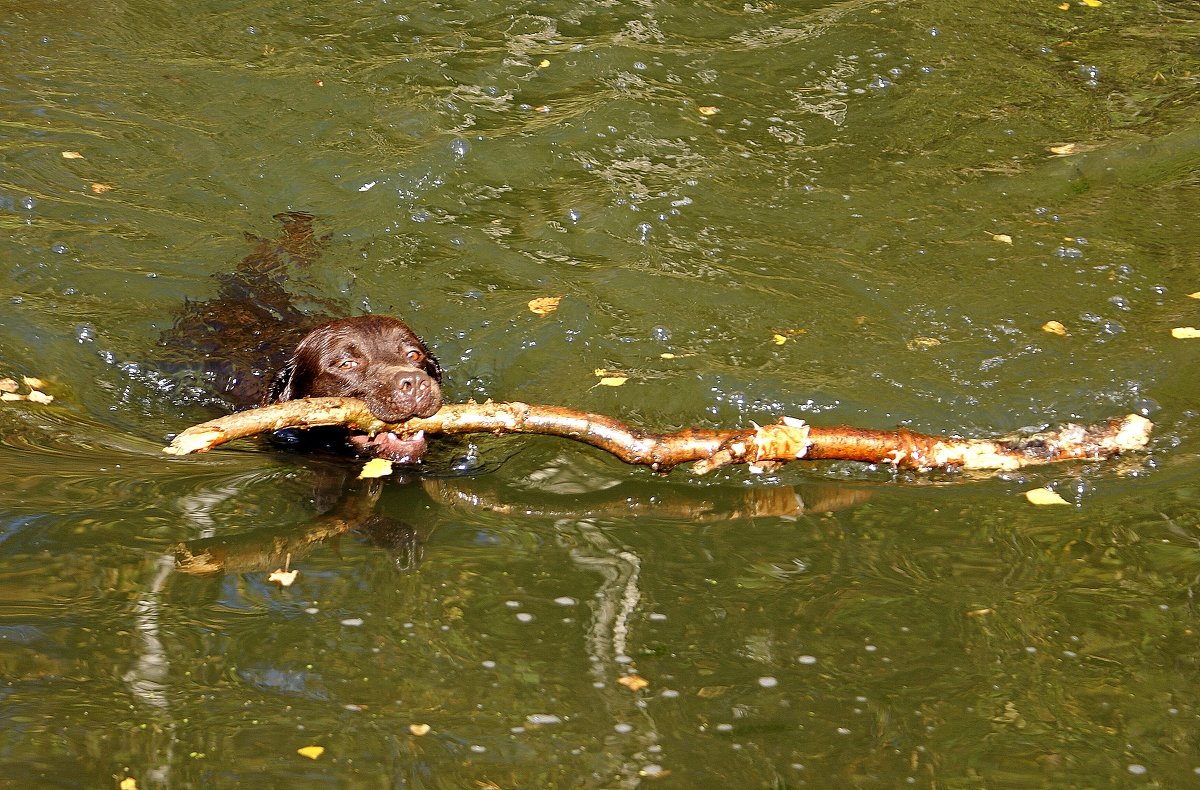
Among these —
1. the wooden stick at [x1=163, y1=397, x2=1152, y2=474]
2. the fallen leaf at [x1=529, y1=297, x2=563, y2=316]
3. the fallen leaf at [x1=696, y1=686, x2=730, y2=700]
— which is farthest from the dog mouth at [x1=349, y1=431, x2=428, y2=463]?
the fallen leaf at [x1=696, y1=686, x2=730, y2=700]

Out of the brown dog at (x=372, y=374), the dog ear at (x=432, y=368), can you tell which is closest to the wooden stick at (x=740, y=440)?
the brown dog at (x=372, y=374)

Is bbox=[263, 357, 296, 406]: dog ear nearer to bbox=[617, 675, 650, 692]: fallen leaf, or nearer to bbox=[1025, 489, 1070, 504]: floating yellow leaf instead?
bbox=[617, 675, 650, 692]: fallen leaf

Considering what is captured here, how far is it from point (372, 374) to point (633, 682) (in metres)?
2.50

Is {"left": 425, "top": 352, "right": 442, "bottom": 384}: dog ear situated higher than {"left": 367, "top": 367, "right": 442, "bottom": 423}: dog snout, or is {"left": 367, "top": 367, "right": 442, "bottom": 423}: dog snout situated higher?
{"left": 367, "top": 367, "right": 442, "bottom": 423}: dog snout

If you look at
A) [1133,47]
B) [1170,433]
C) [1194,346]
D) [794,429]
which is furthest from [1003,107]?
[794,429]

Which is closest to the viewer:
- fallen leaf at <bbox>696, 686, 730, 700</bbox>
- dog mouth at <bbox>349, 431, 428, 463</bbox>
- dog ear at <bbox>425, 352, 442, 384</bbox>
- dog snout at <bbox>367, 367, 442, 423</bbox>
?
fallen leaf at <bbox>696, 686, 730, 700</bbox>

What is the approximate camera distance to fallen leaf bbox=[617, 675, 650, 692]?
3682 mm

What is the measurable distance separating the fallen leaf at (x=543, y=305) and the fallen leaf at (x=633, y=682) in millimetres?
3523

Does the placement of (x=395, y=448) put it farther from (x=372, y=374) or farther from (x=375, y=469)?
(x=372, y=374)

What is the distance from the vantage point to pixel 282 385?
621 cm

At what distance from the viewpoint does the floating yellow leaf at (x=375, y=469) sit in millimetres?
5414

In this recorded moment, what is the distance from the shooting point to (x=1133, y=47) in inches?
388

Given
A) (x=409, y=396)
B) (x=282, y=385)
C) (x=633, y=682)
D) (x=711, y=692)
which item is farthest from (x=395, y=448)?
(x=711, y=692)

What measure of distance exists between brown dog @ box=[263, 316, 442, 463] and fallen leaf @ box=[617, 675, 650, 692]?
1.85 meters
